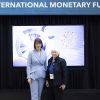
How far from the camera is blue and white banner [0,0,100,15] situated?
8945 millimetres

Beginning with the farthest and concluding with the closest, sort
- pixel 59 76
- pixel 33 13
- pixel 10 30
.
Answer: pixel 10 30 → pixel 33 13 → pixel 59 76

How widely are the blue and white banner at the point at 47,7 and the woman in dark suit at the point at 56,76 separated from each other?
1786mm

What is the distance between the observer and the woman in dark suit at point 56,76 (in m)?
7.52

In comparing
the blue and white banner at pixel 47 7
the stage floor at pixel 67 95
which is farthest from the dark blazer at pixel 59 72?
the blue and white banner at pixel 47 7

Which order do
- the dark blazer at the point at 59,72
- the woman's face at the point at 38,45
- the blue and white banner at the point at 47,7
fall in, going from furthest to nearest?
the blue and white banner at the point at 47,7 < the woman's face at the point at 38,45 < the dark blazer at the point at 59,72

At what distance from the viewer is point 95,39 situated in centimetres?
976

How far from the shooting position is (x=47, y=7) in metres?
8.98

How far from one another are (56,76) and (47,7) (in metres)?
2.20

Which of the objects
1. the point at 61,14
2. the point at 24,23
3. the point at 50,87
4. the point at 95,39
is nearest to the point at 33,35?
the point at 24,23

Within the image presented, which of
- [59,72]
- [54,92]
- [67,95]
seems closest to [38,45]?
[59,72]

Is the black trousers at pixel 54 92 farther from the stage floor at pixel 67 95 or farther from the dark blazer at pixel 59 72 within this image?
the stage floor at pixel 67 95

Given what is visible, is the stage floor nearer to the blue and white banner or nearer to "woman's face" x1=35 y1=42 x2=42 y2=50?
"woman's face" x1=35 y1=42 x2=42 y2=50

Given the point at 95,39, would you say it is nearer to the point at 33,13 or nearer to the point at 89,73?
the point at 89,73

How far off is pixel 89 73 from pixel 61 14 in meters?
1.92
